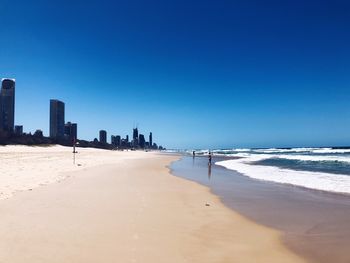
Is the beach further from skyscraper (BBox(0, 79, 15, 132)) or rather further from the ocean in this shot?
skyscraper (BBox(0, 79, 15, 132))

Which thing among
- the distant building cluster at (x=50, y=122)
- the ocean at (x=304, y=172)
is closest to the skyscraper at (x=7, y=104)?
the distant building cluster at (x=50, y=122)

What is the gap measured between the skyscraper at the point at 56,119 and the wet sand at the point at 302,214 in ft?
488

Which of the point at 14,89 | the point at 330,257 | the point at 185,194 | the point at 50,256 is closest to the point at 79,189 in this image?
the point at 185,194

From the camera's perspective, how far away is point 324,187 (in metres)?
16.8

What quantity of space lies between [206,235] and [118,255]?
Result: 2285 mm

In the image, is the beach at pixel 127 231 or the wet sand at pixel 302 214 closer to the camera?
the beach at pixel 127 231

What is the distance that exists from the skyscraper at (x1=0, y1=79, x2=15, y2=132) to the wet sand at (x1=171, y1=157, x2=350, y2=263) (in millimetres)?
121261

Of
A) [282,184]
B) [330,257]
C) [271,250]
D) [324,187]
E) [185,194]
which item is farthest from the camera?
[282,184]

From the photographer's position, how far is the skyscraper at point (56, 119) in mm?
158012

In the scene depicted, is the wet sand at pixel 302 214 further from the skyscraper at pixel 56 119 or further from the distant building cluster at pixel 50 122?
the skyscraper at pixel 56 119

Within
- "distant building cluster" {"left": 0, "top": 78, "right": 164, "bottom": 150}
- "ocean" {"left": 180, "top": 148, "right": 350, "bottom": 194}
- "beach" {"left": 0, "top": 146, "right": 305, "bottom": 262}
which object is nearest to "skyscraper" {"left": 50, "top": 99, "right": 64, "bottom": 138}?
"distant building cluster" {"left": 0, "top": 78, "right": 164, "bottom": 150}

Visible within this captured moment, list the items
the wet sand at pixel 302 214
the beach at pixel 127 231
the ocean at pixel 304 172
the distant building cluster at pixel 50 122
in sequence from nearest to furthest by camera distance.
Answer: the beach at pixel 127 231
the wet sand at pixel 302 214
the ocean at pixel 304 172
the distant building cluster at pixel 50 122

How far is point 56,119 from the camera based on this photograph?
521 ft

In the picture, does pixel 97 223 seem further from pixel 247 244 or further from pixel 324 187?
pixel 324 187
